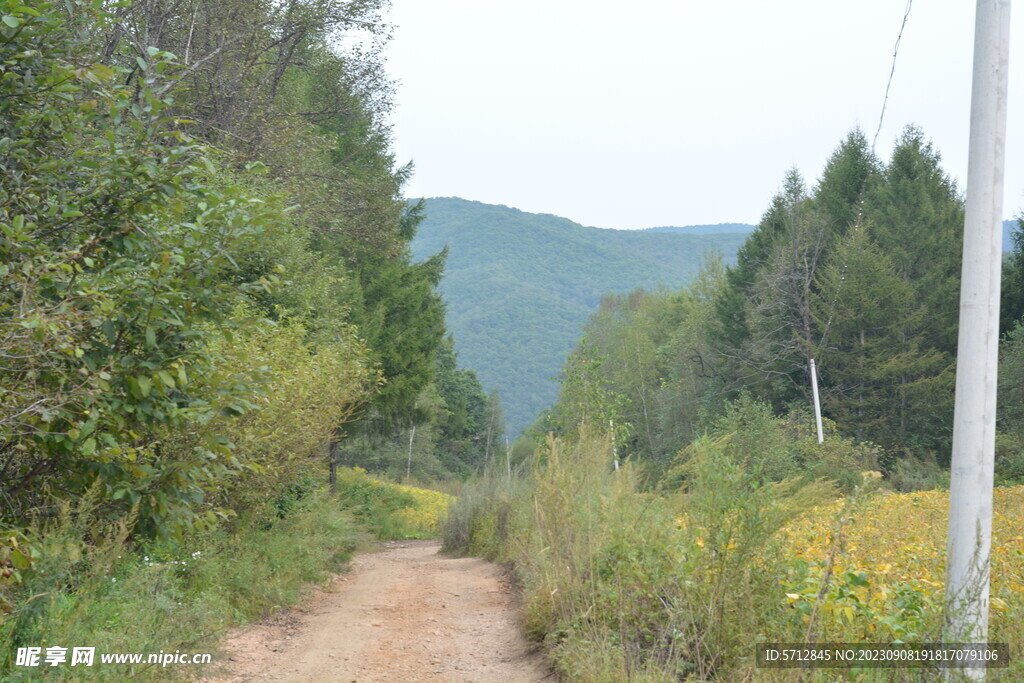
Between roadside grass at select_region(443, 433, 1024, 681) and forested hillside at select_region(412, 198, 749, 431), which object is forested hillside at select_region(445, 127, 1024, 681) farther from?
forested hillside at select_region(412, 198, 749, 431)

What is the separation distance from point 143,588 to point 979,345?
6.01 metres

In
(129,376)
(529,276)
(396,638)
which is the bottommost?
(396,638)

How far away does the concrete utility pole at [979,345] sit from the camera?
446cm

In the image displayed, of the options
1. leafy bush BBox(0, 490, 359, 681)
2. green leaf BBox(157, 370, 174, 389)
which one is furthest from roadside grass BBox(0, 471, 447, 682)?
green leaf BBox(157, 370, 174, 389)

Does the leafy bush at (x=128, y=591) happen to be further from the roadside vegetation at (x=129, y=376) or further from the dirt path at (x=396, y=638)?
the dirt path at (x=396, y=638)

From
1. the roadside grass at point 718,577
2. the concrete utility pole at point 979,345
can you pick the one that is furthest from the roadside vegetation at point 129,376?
the concrete utility pole at point 979,345

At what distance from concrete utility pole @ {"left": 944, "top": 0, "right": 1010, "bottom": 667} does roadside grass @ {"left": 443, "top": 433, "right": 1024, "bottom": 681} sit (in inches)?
15.4

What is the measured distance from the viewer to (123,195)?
4.37 metres

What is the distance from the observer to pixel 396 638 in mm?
8195

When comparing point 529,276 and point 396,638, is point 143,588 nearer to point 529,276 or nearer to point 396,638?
point 396,638

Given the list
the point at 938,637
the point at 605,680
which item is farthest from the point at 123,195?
the point at 938,637

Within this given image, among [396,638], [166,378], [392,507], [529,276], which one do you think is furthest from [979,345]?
[529,276]

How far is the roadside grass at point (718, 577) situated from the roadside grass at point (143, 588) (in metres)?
2.91

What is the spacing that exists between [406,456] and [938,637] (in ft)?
165
